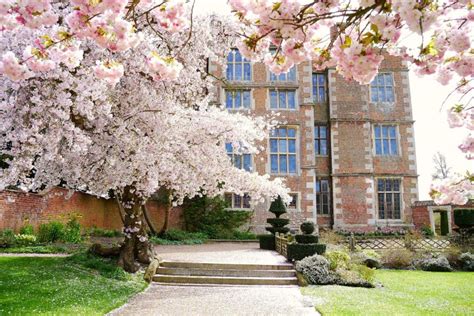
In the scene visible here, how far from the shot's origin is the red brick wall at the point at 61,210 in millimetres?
13242

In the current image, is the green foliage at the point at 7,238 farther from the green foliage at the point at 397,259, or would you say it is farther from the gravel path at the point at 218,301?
the green foliage at the point at 397,259

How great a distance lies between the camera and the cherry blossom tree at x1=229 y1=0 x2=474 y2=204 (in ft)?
10.0

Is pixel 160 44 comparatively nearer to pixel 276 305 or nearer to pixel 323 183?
pixel 276 305

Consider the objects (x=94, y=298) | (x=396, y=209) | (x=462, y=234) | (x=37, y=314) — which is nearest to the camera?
(x=37, y=314)

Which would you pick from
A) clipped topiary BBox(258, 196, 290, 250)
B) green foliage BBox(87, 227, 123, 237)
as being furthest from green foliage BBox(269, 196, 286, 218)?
green foliage BBox(87, 227, 123, 237)

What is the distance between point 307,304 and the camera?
7.49m

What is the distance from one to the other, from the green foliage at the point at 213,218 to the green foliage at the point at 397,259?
8641mm

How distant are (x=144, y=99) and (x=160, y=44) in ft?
6.54

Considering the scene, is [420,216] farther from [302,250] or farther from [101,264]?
[101,264]

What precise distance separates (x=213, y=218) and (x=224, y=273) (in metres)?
10.6

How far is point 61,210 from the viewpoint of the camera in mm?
16312

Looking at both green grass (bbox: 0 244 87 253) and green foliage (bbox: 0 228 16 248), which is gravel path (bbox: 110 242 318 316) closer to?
green grass (bbox: 0 244 87 253)

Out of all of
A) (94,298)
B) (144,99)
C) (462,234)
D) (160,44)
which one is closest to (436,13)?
(94,298)

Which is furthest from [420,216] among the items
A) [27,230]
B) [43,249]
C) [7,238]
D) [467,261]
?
[7,238]
